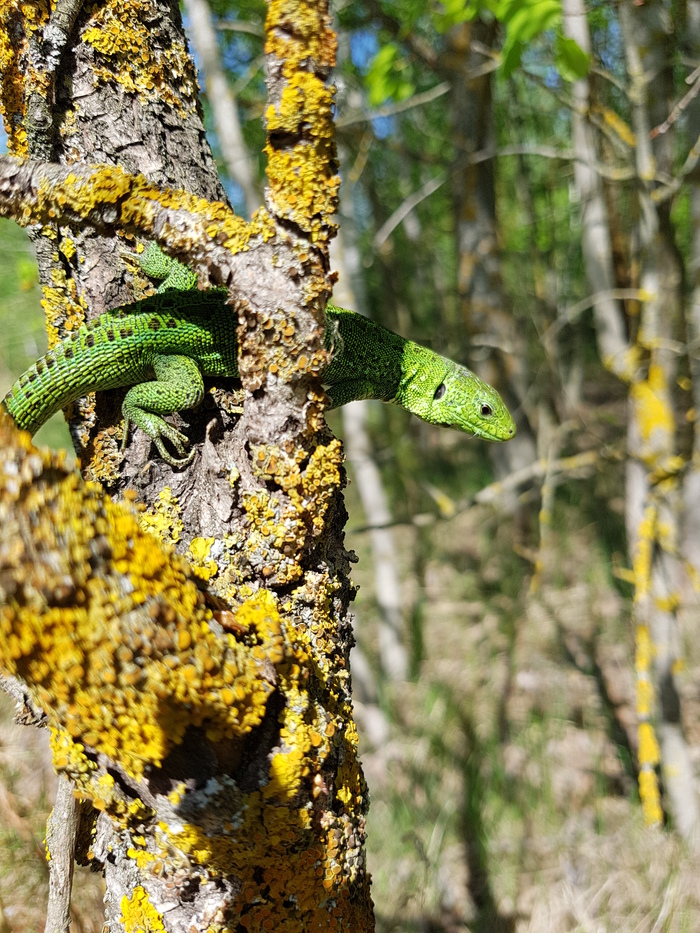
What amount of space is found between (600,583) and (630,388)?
4467mm

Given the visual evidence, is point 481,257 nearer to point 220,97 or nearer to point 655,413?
point 220,97

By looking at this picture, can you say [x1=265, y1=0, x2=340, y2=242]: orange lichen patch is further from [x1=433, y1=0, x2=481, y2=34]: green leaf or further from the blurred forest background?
[x1=433, y1=0, x2=481, y2=34]: green leaf

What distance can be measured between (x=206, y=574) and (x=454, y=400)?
1.80m

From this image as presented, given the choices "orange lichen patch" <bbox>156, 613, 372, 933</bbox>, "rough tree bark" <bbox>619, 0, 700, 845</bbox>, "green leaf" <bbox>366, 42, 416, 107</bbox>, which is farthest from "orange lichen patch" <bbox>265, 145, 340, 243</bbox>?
"green leaf" <bbox>366, 42, 416, 107</bbox>

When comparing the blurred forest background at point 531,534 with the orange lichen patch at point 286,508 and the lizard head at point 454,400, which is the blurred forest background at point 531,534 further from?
the orange lichen patch at point 286,508

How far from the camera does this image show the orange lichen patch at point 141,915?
1318 mm

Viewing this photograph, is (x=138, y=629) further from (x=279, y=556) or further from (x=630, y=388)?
(x=630, y=388)

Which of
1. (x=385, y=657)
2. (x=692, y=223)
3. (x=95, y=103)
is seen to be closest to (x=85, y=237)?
(x=95, y=103)

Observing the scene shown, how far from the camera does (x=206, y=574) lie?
4.47 feet

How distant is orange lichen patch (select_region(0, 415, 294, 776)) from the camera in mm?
960

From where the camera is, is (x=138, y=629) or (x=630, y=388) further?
(x=630, y=388)

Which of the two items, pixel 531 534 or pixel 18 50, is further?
pixel 531 534

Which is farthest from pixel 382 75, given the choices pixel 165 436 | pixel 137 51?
pixel 165 436

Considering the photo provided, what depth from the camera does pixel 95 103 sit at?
1.48m
